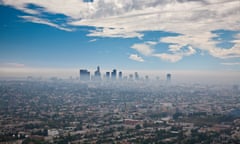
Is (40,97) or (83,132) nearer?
(83,132)

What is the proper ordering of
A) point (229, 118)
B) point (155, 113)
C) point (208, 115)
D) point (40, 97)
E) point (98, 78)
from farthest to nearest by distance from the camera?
1. point (98, 78)
2. point (40, 97)
3. point (155, 113)
4. point (208, 115)
5. point (229, 118)

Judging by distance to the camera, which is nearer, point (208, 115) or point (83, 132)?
point (83, 132)

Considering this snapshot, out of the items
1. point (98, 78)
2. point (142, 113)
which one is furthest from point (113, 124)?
point (98, 78)

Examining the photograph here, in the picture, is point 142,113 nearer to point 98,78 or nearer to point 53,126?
point 53,126

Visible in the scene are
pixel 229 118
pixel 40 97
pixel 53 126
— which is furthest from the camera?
pixel 40 97

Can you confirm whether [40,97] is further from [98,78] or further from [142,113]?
[98,78]

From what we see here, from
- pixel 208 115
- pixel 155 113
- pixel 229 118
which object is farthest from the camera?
pixel 155 113

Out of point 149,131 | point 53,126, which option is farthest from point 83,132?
point 149,131

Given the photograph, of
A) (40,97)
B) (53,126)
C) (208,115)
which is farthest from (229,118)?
(40,97)

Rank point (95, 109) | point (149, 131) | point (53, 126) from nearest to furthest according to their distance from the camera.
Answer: point (149, 131) < point (53, 126) < point (95, 109)
